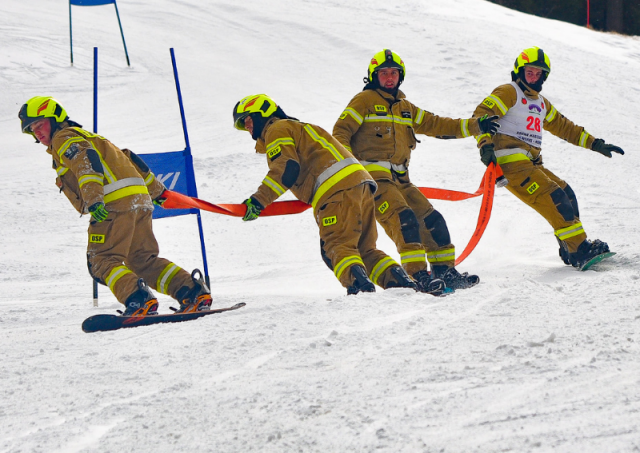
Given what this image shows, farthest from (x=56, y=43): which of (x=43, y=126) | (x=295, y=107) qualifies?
(x=43, y=126)

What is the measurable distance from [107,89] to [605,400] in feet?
43.9

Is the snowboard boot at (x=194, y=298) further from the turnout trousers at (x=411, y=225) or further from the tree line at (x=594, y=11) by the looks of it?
the tree line at (x=594, y=11)

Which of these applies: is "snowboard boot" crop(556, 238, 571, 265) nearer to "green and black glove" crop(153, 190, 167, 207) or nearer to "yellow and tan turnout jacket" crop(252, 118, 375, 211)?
"yellow and tan turnout jacket" crop(252, 118, 375, 211)

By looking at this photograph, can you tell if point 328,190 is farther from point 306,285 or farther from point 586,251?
point 586,251

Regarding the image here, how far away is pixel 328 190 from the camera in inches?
219

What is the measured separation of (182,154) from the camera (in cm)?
695

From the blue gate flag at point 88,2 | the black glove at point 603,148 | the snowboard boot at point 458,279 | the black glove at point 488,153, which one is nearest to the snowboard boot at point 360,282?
the snowboard boot at point 458,279

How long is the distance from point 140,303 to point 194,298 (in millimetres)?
468

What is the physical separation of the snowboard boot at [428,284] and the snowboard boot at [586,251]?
5.16ft

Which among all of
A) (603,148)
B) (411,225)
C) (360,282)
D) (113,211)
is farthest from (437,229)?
(113,211)

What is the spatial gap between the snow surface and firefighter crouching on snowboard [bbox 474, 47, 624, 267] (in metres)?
0.34

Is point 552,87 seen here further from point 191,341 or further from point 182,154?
point 191,341

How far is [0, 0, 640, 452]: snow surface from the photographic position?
2830mm

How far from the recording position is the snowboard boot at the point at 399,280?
540cm
